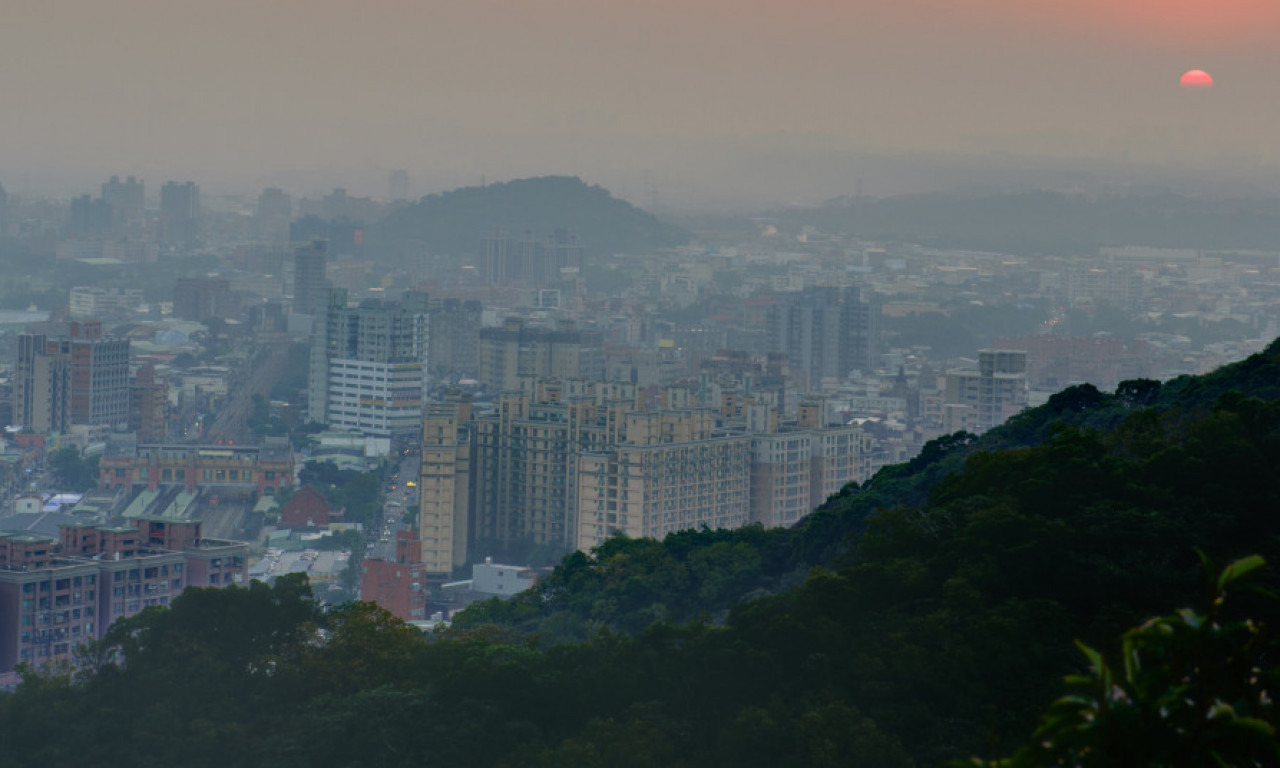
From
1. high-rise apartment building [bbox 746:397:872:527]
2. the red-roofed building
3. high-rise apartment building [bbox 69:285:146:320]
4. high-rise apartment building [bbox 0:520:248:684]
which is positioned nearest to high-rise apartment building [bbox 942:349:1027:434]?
high-rise apartment building [bbox 746:397:872:527]

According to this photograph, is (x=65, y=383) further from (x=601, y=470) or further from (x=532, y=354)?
(x=601, y=470)

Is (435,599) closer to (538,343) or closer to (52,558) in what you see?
(52,558)

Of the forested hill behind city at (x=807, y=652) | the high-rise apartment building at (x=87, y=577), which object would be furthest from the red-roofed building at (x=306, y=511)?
the forested hill behind city at (x=807, y=652)

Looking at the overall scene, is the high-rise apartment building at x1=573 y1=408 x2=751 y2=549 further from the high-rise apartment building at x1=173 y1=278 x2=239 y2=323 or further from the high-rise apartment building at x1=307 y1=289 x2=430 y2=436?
the high-rise apartment building at x1=173 y1=278 x2=239 y2=323

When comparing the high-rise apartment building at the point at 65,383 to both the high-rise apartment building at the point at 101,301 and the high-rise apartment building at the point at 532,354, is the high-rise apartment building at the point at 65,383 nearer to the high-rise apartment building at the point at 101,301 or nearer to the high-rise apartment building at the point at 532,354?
the high-rise apartment building at the point at 532,354

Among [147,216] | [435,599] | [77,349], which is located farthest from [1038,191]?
[147,216]
